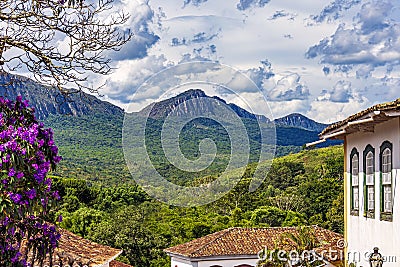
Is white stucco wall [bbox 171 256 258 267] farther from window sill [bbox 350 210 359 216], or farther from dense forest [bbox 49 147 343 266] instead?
window sill [bbox 350 210 359 216]

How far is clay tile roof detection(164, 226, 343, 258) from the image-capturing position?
99.0 feet

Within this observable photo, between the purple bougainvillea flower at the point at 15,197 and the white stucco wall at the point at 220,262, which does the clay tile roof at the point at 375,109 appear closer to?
the purple bougainvillea flower at the point at 15,197

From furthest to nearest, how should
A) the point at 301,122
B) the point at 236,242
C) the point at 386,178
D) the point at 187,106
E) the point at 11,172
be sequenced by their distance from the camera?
1. the point at 301,122
2. the point at 187,106
3. the point at 236,242
4. the point at 386,178
5. the point at 11,172

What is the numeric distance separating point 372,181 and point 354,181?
1621 millimetres

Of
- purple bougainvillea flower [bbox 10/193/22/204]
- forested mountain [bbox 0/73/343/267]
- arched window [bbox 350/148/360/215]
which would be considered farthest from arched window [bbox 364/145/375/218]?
forested mountain [bbox 0/73/343/267]

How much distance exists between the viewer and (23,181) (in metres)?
5.28

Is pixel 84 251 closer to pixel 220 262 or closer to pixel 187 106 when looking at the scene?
pixel 220 262

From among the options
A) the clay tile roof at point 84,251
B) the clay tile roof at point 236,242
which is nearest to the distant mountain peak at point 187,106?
the clay tile roof at point 236,242

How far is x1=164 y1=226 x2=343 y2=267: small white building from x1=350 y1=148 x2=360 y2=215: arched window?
48.3 feet

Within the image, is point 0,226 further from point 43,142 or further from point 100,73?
point 100,73

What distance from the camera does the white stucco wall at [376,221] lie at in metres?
11.0

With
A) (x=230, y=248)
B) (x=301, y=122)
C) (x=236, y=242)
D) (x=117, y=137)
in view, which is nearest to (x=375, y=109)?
(x=230, y=248)

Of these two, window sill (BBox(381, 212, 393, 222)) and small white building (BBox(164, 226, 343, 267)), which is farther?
small white building (BBox(164, 226, 343, 267))

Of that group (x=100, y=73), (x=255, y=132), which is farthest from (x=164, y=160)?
(x=100, y=73)
